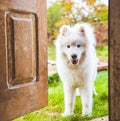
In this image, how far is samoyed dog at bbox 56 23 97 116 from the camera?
8.52ft

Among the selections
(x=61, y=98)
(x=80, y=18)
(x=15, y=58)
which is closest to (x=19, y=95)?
(x=15, y=58)

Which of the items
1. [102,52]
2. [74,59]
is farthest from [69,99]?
[102,52]

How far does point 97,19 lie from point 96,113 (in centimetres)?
319

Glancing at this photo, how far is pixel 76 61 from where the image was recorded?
2611 millimetres

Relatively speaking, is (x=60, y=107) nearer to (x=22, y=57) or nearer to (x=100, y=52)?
(x=22, y=57)

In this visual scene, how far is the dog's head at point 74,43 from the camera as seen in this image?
102 inches

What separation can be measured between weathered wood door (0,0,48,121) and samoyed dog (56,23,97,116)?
0.68 metres

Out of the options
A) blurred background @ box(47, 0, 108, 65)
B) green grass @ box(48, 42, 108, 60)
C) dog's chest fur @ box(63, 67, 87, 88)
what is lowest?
dog's chest fur @ box(63, 67, 87, 88)

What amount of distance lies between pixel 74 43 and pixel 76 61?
17 centimetres

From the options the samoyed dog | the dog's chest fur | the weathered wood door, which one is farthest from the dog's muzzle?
the weathered wood door

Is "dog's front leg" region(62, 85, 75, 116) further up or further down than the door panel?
further down

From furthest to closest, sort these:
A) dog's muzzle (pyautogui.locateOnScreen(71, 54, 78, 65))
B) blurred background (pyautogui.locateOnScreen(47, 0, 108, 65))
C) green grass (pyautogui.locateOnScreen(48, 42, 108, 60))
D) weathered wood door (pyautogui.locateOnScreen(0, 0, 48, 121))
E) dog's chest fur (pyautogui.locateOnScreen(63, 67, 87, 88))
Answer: green grass (pyautogui.locateOnScreen(48, 42, 108, 60)) < blurred background (pyautogui.locateOnScreen(47, 0, 108, 65)) < dog's chest fur (pyautogui.locateOnScreen(63, 67, 87, 88)) < dog's muzzle (pyautogui.locateOnScreen(71, 54, 78, 65)) < weathered wood door (pyautogui.locateOnScreen(0, 0, 48, 121))

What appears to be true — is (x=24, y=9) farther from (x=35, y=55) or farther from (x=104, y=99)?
(x=104, y=99)

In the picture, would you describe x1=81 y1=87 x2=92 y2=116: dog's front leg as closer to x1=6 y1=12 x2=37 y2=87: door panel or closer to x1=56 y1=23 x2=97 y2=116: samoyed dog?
x1=56 y1=23 x2=97 y2=116: samoyed dog
